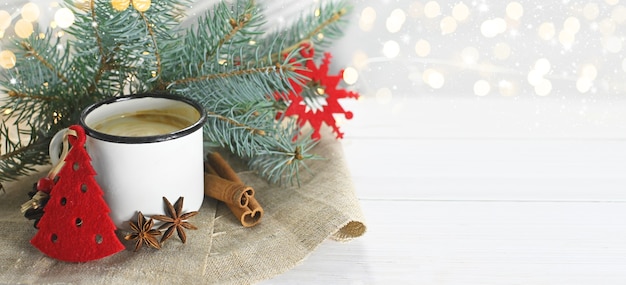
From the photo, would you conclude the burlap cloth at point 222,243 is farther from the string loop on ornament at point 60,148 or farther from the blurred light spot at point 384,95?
the blurred light spot at point 384,95

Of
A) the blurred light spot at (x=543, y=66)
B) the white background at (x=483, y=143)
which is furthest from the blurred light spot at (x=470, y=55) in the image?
the blurred light spot at (x=543, y=66)

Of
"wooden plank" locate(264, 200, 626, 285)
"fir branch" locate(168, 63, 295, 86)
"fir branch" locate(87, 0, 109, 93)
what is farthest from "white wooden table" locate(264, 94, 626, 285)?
"fir branch" locate(87, 0, 109, 93)

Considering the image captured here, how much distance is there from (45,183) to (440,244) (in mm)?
425

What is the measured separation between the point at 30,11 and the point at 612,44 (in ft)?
3.15

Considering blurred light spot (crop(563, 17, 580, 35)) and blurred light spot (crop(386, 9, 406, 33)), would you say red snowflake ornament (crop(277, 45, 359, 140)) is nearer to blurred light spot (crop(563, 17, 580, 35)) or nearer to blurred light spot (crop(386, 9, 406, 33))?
blurred light spot (crop(386, 9, 406, 33))

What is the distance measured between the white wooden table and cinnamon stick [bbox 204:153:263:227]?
84 millimetres

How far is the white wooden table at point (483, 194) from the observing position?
694mm

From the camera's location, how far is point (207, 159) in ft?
2.82

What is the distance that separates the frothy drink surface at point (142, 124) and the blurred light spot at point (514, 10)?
0.62 metres

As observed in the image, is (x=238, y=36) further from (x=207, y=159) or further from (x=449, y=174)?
(x=449, y=174)

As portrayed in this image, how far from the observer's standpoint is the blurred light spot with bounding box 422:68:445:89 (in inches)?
45.6

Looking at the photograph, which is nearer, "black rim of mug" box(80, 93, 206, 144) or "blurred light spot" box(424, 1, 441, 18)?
"black rim of mug" box(80, 93, 206, 144)

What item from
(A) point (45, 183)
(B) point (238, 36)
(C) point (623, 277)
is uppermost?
(B) point (238, 36)

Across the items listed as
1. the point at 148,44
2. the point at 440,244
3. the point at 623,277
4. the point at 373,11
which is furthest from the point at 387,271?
the point at 373,11
